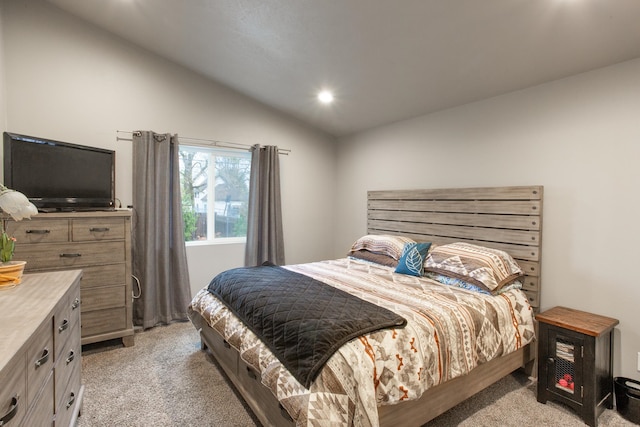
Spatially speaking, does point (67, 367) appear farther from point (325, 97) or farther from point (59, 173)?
point (325, 97)

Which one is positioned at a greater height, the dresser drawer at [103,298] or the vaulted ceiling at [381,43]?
the vaulted ceiling at [381,43]

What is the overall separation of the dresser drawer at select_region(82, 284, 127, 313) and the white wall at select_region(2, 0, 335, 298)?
0.94 m

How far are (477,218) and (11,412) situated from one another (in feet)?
10.1

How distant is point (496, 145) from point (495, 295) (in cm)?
136

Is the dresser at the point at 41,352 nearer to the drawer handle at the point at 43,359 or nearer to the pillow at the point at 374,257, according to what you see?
the drawer handle at the point at 43,359

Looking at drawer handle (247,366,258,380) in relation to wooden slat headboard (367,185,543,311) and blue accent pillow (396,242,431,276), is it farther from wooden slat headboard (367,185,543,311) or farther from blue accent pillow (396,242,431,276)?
wooden slat headboard (367,185,543,311)

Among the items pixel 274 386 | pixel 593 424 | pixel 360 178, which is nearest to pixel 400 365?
pixel 274 386

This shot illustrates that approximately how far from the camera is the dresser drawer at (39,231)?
7.73 ft

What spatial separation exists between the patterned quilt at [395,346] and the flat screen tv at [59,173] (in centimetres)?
139

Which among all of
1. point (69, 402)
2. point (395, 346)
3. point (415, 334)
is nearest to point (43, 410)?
point (69, 402)

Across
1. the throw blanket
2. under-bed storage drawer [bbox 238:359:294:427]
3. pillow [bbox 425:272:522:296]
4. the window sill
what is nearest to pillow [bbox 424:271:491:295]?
pillow [bbox 425:272:522:296]

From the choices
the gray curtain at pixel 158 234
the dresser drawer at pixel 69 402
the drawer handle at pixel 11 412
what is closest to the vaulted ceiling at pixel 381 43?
the gray curtain at pixel 158 234

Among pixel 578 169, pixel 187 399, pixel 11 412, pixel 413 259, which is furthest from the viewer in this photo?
pixel 413 259

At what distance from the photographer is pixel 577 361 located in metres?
2.00
